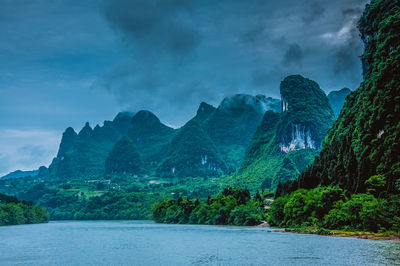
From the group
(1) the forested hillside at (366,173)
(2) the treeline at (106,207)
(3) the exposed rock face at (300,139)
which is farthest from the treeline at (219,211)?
(3) the exposed rock face at (300,139)

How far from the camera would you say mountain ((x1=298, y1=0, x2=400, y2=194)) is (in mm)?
58000

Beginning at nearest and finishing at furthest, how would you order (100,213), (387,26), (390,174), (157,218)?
(390,174)
(387,26)
(157,218)
(100,213)

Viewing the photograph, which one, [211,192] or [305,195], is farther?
[211,192]

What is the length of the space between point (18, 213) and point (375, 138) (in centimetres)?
8920

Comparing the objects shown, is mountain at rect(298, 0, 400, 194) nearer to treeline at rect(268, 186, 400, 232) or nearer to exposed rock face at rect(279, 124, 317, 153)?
treeline at rect(268, 186, 400, 232)

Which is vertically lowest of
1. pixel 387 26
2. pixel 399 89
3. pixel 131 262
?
pixel 131 262

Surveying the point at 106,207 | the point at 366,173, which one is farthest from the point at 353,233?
the point at 106,207

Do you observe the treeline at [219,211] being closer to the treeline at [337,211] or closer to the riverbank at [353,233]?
the treeline at [337,211]

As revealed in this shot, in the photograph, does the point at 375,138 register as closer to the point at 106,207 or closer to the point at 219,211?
the point at 219,211

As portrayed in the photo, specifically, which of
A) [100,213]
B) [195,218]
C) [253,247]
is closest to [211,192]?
[100,213]

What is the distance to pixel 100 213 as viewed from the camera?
16362 centimetres

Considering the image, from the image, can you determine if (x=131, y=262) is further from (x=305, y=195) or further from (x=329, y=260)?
(x=305, y=195)

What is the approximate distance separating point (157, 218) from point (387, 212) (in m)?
80.3

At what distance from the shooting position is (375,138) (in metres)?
65.1
